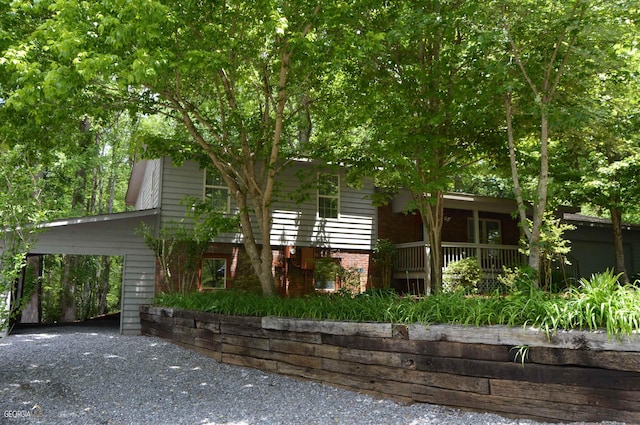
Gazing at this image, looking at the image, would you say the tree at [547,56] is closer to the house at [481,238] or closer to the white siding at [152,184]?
the house at [481,238]

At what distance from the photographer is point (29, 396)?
6.51 metres

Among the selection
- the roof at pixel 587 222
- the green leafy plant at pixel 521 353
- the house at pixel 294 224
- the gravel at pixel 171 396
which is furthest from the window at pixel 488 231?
the green leafy plant at pixel 521 353

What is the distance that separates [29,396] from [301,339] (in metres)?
3.61

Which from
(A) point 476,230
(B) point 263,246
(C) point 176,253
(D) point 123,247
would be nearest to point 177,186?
(C) point 176,253

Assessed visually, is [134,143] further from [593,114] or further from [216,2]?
[593,114]

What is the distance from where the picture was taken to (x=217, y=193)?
15.0 m

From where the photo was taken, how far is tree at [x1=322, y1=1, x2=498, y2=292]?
9133mm

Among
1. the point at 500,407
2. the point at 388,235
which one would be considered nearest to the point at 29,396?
the point at 500,407

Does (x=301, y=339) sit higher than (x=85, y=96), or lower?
lower

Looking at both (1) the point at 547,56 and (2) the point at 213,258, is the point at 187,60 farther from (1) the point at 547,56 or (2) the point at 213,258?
(2) the point at 213,258

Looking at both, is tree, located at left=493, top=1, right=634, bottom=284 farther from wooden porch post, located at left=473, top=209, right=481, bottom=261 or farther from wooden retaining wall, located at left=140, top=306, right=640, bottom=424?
wooden porch post, located at left=473, top=209, right=481, bottom=261

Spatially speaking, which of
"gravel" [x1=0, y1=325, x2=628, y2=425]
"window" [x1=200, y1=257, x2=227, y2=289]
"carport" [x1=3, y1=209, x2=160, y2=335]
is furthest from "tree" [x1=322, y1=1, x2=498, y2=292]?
"carport" [x1=3, y1=209, x2=160, y2=335]

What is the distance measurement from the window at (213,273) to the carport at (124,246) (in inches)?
54.3

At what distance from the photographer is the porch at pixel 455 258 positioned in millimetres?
15242
